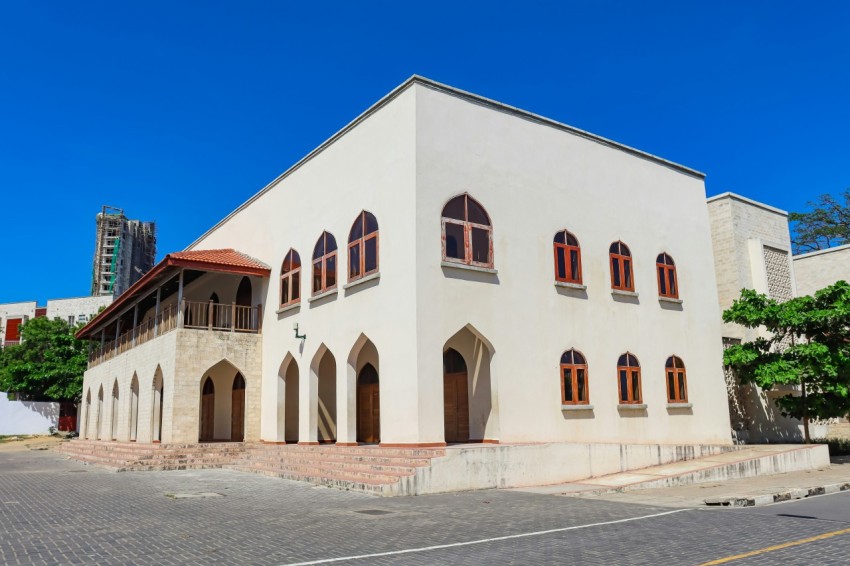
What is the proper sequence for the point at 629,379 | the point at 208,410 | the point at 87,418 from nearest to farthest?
the point at 629,379 < the point at 208,410 < the point at 87,418

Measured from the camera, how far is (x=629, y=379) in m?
16.8

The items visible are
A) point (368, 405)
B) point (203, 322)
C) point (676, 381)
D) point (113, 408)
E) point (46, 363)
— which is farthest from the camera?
point (46, 363)

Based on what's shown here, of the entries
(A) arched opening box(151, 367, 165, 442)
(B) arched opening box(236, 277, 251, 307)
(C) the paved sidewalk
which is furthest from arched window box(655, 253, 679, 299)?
(A) arched opening box(151, 367, 165, 442)

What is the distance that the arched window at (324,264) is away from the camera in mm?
16891

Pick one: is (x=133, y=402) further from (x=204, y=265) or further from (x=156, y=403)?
(x=204, y=265)

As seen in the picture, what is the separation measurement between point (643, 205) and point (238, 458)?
1273 centimetres

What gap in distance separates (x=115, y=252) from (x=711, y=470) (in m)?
112

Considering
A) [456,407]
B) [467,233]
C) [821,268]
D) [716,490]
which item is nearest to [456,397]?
[456,407]

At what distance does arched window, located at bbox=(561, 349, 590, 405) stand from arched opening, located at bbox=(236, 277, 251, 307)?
35.4 feet

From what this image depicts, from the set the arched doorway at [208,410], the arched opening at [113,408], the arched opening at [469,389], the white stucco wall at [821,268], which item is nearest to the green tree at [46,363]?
the arched opening at [113,408]

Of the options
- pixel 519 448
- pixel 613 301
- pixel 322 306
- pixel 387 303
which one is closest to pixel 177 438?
pixel 322 306

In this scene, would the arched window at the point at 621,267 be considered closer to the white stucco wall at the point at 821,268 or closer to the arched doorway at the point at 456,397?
the arched doorway at the point at 456,397

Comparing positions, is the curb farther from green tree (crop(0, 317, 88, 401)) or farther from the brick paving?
green tree (crop(0, 317, 88, 401))

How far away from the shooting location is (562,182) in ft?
A: 55.0
